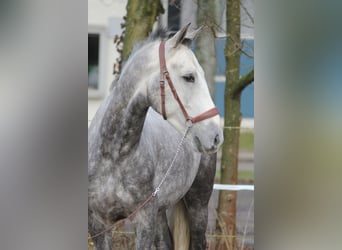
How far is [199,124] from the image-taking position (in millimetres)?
3393

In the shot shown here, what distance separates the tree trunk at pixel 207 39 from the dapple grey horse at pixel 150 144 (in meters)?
0.11

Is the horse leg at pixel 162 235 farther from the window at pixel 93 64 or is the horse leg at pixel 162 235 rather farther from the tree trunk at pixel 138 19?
the tree trunk at pixel 138 19

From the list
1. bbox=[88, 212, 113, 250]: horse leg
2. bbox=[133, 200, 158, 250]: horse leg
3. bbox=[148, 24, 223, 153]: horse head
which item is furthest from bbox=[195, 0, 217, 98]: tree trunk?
bbox=[88, 212, 113, 250]: horse leg

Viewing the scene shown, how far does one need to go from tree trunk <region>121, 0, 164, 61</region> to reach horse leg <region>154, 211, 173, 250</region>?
3.18 ft

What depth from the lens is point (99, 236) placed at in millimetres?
3643

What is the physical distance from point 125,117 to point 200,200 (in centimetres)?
73

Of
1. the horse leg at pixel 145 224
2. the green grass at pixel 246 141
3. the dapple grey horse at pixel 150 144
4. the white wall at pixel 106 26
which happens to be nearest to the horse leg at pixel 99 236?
the dapple grey horse at pixel 150 144

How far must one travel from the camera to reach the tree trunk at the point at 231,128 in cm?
368

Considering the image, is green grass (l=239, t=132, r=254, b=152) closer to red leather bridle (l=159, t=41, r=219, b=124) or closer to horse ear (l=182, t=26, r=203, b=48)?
red leather bridle (l=159, t=41, r=219, b=124)

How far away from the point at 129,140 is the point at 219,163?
61 cm

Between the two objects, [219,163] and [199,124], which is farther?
[219,163]
